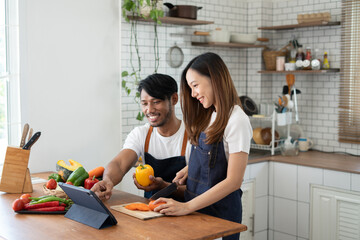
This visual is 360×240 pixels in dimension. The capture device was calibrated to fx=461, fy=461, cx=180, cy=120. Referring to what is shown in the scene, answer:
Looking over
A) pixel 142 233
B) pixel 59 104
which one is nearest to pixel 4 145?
pixel 59 104

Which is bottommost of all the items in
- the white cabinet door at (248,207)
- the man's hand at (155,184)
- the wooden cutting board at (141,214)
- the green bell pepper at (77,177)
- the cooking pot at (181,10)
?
the white cabinet door at (248,207)

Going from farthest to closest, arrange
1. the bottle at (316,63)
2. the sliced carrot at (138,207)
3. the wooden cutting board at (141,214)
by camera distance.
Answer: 1. the bottle at (316,63)
2. the sliced carrot at (138,207)
3. the wooden cutting board at (141,214)

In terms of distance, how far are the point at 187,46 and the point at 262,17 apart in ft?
3.25

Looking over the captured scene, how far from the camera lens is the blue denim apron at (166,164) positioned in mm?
2918

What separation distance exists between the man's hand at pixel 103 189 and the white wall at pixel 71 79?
1.17m

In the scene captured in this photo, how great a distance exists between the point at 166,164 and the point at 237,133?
0.75 meters

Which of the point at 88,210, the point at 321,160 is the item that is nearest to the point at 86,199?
the point at 88,210

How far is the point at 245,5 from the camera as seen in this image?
5125 millimetres

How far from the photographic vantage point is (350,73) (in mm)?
4438

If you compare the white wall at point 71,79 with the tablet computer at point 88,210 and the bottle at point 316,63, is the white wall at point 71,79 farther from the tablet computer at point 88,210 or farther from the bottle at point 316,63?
the bottle at point 316,63

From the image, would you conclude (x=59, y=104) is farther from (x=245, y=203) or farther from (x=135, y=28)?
(x=245, y=203)

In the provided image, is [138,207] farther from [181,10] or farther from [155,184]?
[181,10]

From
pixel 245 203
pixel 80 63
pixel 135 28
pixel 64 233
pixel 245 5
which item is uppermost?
pixel 245 5

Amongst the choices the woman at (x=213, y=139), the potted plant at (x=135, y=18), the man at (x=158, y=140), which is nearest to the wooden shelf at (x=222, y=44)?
the potted plant at (x=135, y=18)
